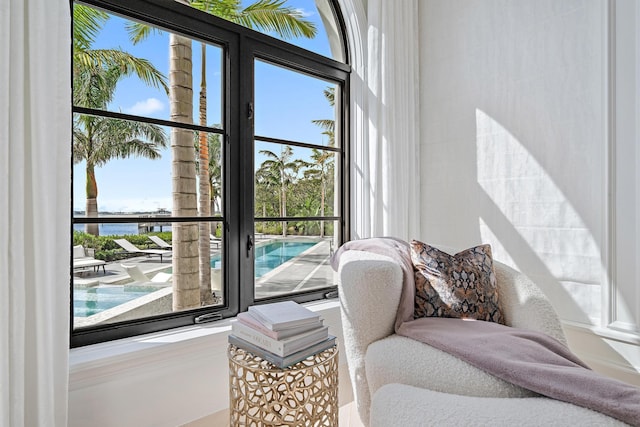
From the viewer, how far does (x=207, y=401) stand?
197 cm

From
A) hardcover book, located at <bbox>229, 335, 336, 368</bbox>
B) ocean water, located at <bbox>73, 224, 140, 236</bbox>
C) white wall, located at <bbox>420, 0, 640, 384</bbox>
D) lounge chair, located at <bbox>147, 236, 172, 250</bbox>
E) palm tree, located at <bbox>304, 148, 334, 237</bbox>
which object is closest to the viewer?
hardcover book, located at <bbox>229, 335, 336, 368</bbox>

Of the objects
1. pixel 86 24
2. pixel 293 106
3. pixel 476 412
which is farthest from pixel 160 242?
pixel 476 412

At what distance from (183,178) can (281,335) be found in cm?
105

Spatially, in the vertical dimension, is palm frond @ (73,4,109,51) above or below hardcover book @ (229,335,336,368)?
above

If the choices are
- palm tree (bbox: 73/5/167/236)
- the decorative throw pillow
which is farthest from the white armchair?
palm tree (bbox: 73/5/167/236)

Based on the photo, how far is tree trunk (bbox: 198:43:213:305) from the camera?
216 cm

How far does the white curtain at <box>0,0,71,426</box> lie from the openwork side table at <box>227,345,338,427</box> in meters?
0.62

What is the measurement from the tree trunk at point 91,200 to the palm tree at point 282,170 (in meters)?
0.87

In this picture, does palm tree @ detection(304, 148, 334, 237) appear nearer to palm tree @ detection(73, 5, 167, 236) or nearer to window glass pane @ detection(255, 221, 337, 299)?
window glass pane @ detection(255, 221, 337, 299)

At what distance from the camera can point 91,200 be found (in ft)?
5.97

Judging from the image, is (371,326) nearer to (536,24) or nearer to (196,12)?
(196,12)

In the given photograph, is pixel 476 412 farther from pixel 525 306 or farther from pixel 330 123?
pixel 330 123

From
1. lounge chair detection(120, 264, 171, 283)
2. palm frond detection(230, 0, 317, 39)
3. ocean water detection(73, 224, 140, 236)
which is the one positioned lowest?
lounge chair detection(120, 264, 171, 283)

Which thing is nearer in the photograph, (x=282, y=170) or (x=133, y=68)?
A: (x=133, y=68)
